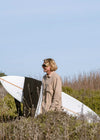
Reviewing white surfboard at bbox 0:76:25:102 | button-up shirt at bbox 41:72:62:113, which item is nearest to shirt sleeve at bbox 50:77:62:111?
button-up shirt at bbox 41:72:62:113

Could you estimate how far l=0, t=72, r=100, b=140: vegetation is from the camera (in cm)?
455

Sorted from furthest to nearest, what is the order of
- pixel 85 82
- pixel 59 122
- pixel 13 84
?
pixel 85 82
pixel 13 84
pixel 59 122

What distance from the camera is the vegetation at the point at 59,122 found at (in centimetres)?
455

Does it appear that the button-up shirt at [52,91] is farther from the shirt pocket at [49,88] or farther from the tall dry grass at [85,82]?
the tall dry grass at [85,82]

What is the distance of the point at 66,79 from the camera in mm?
20141

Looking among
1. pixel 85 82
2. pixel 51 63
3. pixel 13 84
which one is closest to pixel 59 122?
pixel 51 63

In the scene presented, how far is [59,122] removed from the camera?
5.61 metres

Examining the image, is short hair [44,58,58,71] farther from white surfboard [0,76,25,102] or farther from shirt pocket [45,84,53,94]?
white surfboard [0,76,25,102]

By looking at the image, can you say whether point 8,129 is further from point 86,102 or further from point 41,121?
point 86,102

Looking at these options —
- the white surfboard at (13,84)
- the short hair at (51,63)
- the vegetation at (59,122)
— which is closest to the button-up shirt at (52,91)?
the short hair at (51,63)

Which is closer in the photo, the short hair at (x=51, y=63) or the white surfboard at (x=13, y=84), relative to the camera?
the short hair at (x=51, y=63)

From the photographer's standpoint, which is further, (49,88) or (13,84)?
(13,84)

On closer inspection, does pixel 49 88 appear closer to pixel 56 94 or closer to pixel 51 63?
pixel 56 94

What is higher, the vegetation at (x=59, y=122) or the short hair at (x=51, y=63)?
the short hair at (x=51, y=63)
